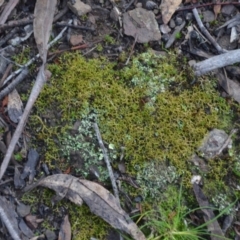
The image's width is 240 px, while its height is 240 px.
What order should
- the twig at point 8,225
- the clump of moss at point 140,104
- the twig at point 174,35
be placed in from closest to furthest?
the twig at point 8,225
the clump of moss at point 140,104
the twig at point 174,35

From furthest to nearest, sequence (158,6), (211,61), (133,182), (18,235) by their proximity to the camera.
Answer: (158,6) → (211,61) → (133,182) → (18,235)

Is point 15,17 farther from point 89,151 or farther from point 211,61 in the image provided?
point 211,61

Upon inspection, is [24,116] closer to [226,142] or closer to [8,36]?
[8,36]

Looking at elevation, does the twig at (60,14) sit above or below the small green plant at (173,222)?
above

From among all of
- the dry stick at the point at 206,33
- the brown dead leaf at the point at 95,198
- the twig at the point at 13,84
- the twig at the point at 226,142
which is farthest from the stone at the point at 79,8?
the twig at the point at 226,142

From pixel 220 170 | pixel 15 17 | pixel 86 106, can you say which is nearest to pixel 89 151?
pixel 86 106

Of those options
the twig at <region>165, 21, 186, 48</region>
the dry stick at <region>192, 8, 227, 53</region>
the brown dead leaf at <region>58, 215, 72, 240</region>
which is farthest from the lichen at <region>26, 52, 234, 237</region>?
the brown dead leaf at <region>58, 215, 72, 240</region>

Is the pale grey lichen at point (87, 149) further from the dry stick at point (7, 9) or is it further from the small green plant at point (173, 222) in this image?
the dry stick at point (7, 9)
